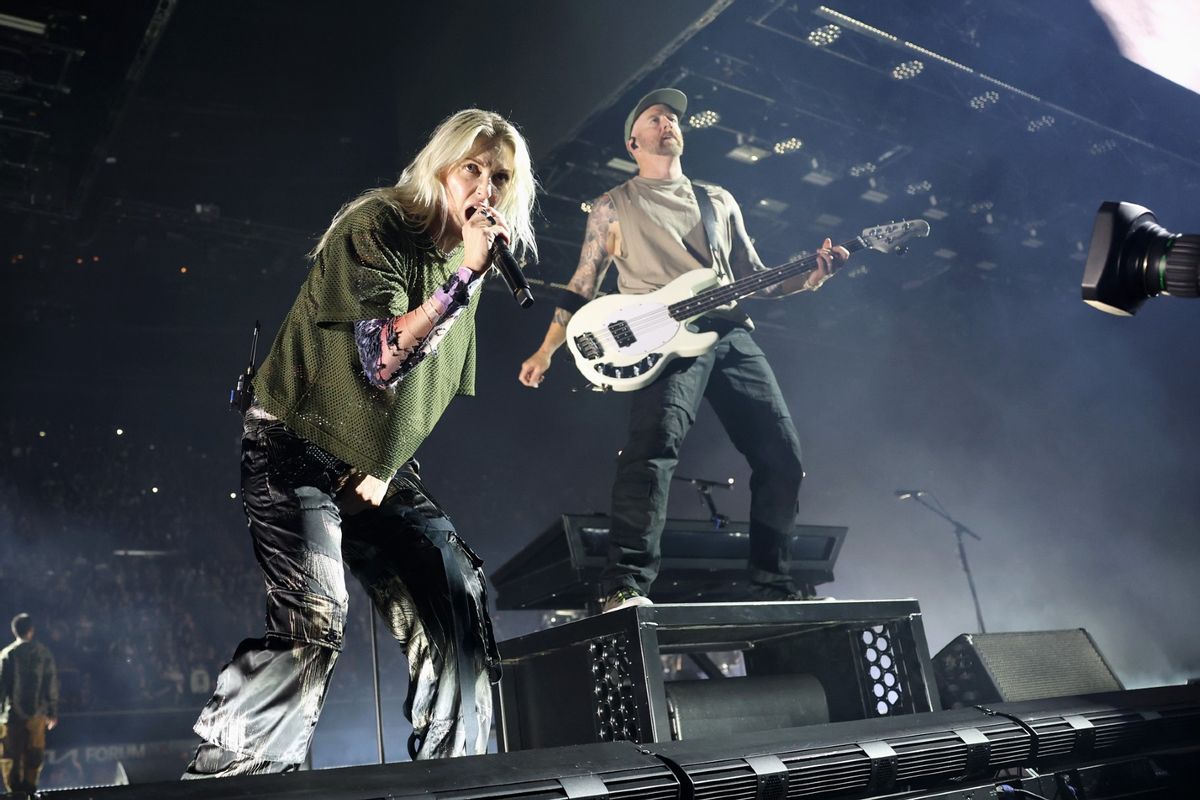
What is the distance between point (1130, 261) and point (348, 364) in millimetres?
1462

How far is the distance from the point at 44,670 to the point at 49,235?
3476 mm

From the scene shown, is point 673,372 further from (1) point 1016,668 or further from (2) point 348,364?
(2) point 348,364

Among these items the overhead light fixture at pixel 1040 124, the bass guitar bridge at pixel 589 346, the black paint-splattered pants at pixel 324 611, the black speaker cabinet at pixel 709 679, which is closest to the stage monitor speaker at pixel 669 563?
the black speaker cabinet at pixel 709 679

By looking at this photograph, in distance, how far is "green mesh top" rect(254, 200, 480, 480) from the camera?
1.92 m

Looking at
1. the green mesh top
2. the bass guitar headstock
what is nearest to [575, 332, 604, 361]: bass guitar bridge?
the bass guitar headstock

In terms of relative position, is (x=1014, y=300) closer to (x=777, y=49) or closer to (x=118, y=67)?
(x=777, y=49)

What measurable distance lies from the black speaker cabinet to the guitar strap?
168 cm

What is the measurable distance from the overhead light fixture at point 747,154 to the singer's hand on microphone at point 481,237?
5.49 meters

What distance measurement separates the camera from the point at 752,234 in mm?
8273

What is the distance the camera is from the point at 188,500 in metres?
8.76

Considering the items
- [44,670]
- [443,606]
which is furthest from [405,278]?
[44,670]

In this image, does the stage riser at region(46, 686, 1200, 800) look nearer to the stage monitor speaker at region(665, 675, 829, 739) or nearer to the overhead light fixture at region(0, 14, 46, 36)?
the stage monitor speaker at region(665, 675, 829, 739)

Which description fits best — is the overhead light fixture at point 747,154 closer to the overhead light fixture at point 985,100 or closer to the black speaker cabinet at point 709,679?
the overhead light fixture at point 985,100

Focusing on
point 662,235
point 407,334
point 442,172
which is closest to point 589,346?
point 662,235
